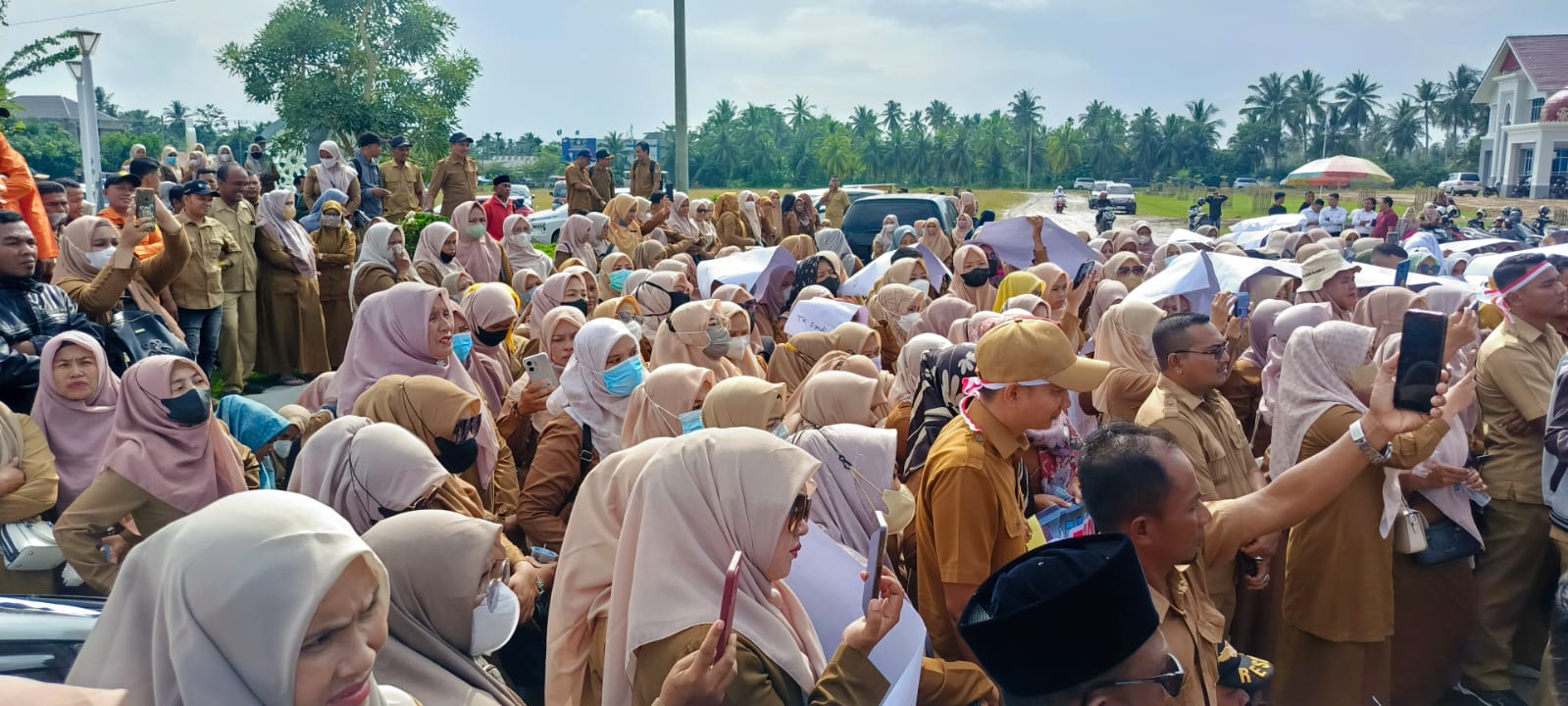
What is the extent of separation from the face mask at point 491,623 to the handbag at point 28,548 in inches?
95.8

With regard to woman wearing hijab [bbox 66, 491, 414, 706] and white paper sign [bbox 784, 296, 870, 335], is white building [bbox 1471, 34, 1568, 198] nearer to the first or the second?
white paper sign [bbox 784, 296, 870, 335]

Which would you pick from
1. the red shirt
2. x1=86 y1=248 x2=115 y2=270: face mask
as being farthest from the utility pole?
x1=86 y1=248 x2=115 y2=270: face mask

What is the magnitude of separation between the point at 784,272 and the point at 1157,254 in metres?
3.84

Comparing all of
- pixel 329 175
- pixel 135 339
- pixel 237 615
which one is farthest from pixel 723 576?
pixel 329 175

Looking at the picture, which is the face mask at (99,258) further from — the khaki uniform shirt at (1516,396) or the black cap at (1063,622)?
the khaki uniform shirt at (1516,396)

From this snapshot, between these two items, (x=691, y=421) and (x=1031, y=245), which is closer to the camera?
(x=691, y=421)

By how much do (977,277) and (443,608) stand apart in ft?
23.8

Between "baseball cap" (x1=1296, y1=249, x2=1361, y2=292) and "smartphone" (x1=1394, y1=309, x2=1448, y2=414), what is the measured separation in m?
3.85

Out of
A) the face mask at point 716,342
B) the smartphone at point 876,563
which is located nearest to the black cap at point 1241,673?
the smartphone at point 876,563

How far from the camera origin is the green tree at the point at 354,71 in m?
28.9

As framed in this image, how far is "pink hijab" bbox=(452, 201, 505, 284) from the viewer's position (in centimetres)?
1066

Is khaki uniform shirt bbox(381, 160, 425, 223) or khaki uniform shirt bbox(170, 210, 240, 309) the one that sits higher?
khaki uniform shirt bbox(381, 160, 425, 223)

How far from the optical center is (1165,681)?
2158 mm

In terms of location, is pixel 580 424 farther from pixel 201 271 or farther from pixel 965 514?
pixel 201 271
